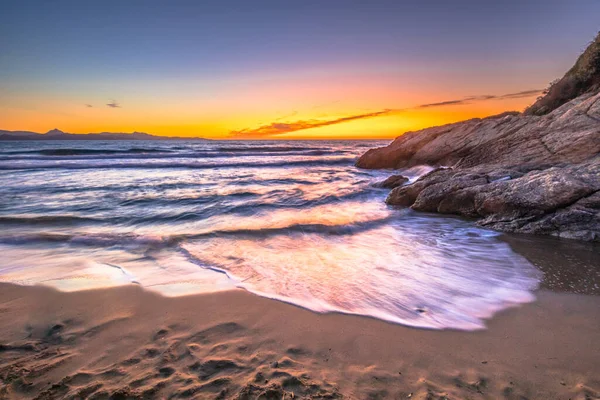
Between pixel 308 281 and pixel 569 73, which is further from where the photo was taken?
pixel 569 73

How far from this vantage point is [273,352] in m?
2.86

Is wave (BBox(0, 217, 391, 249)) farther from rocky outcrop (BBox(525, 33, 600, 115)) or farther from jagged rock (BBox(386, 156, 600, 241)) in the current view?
rocky outcrop (BBox(525, 33, 600, 115))

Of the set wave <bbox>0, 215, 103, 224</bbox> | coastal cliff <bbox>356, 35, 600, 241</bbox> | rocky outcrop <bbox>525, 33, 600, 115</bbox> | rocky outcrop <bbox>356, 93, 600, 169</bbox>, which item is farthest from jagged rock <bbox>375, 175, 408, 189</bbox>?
wave <bbox>0, 215, 103, 224</bbox>

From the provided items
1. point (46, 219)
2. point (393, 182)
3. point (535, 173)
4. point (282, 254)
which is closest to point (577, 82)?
point (393, 182)

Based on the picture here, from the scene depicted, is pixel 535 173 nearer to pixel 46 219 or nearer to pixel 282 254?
pixel 282 254

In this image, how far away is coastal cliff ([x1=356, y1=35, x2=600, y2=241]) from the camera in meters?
6.50

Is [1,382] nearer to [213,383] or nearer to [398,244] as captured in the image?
A: [213,383]

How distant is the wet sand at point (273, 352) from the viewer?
2371mm

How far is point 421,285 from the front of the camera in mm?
4551

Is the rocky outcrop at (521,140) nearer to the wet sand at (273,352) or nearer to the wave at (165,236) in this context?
the wave at (165,236)

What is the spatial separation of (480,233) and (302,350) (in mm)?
5965

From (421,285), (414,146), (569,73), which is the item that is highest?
(569,73)

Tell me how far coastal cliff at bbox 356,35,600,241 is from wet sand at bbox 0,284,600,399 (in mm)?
3380

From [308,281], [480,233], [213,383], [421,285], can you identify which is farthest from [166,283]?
[480,233]
